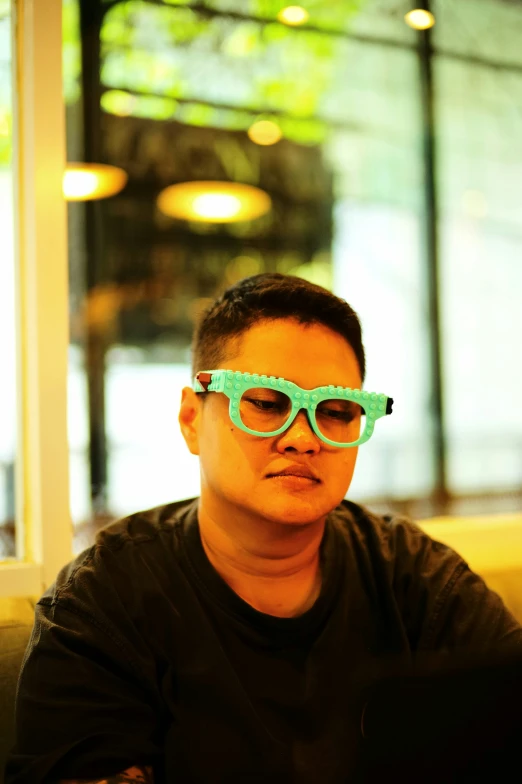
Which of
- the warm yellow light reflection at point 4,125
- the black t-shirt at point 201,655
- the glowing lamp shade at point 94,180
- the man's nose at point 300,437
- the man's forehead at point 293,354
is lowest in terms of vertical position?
the black t-shirt at point 201,655

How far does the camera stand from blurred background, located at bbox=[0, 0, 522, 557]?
3650 mm

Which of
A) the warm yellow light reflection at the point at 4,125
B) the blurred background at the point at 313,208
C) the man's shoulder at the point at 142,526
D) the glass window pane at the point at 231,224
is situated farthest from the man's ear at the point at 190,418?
the glass window pane at the point at 231,224

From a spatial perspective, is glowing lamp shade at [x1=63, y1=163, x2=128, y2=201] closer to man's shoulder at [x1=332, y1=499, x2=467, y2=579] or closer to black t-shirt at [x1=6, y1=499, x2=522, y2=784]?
man's shoulder at [x1=332, y1=499, x2=467, y2=579]

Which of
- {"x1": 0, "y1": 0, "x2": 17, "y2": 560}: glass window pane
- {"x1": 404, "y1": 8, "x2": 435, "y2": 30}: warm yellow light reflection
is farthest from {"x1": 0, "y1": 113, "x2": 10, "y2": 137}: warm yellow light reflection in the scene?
{"x1": 404, "y1": 8, "x2": 435, "y2": 30}: warm yellow light reflection

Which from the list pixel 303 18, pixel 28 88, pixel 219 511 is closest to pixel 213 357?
pixel 219 511

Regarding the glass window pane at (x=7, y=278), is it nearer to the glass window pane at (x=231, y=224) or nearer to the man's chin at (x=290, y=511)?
the man's chin at (x=290, y=511)

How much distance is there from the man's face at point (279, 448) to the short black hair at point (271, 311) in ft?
0.06

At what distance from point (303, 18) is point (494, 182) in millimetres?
1216

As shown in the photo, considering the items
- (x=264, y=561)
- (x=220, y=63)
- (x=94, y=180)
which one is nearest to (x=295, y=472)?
(x=264, y=561)

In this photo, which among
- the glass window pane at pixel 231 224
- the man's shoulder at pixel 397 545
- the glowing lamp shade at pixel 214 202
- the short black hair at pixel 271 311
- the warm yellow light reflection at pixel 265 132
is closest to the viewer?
the short black hair at pixel 271 311

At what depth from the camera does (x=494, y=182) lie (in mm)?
3812

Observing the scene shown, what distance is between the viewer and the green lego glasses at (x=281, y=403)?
4.08 ft

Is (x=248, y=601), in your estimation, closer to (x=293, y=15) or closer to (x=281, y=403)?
(x=281, y=403)

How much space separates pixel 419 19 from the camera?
341cm
